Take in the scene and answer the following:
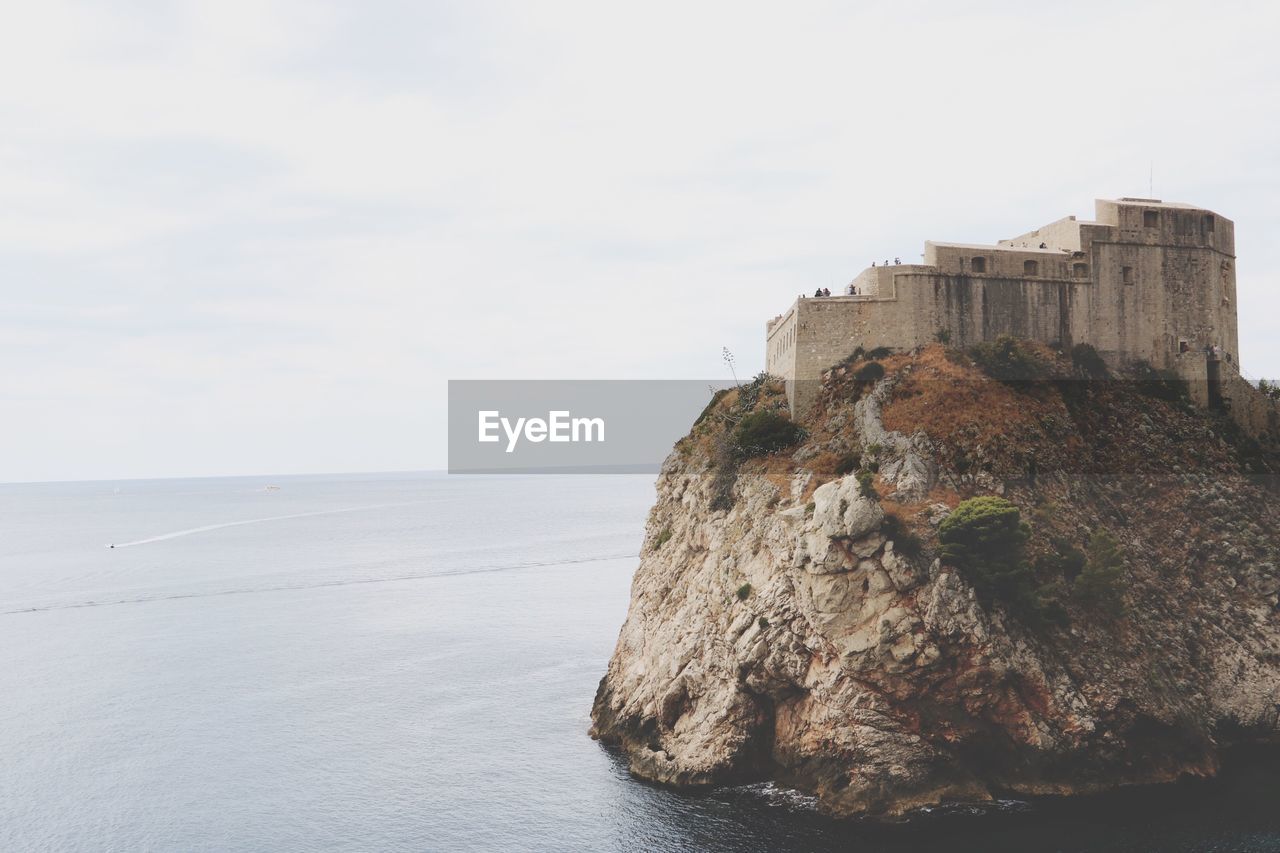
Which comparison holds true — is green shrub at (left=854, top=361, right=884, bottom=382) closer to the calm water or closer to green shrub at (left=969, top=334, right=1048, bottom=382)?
green shrub at (left=969, top=334, right=1048, bottom=382)

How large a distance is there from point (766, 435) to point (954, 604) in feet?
51.9

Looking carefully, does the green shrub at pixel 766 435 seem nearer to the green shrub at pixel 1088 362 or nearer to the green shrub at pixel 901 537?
the green shrub at pixel 901 537

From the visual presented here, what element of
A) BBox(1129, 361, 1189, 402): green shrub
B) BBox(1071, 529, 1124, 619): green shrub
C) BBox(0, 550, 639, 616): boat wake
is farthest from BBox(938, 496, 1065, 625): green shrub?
BBox(0, 550, 639, 616): boat wake

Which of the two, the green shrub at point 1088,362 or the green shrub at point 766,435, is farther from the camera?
the green shrub at point 1088,362

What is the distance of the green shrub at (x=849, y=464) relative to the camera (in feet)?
176

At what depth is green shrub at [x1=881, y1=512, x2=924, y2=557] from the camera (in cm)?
4841

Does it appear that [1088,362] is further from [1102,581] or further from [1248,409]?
[1102,581]

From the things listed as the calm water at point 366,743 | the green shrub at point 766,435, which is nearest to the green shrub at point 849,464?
the green shrub at point 766,435

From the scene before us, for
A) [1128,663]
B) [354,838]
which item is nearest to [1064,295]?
[1128,663]

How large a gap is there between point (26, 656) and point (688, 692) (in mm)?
59952

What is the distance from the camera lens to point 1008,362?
193 ft

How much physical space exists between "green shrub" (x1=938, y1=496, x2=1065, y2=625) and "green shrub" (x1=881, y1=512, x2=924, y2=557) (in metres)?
Result: 1.24

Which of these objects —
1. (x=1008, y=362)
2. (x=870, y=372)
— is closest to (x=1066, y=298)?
(x=1008, y=362)

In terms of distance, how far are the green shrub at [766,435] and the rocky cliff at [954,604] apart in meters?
0.32
